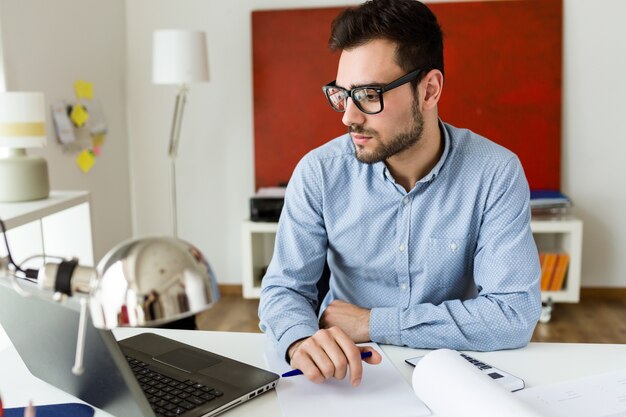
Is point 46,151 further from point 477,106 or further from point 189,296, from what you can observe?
point 189,296

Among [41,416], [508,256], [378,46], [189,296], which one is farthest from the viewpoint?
[378,46]

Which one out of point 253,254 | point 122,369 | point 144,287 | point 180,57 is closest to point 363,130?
point 122,369

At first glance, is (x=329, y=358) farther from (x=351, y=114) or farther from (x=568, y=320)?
(x=568, y=320)

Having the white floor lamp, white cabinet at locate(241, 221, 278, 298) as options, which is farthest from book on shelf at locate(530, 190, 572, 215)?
the white floor lamp

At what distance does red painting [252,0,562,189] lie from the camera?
3.67m

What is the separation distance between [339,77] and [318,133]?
2.31m

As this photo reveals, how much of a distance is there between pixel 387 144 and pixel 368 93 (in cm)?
13

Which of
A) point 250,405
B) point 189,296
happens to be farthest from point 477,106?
point 189,296

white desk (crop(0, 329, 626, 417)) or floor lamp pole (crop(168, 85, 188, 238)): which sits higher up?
floor lamp pole (crop(168, 85, 188, 238))

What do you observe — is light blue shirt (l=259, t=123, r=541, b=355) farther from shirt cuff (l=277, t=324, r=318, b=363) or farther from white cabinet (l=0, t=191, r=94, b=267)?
white cabinet (l=0, t=191, r=94, b=267)

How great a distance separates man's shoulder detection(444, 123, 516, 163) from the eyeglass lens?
23cm

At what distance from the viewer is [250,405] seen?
3.40 ft

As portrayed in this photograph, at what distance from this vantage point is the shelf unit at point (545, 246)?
3.45 meters

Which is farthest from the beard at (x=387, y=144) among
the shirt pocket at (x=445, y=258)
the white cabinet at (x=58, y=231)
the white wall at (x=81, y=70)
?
the white wall at (x=81, y=70)
